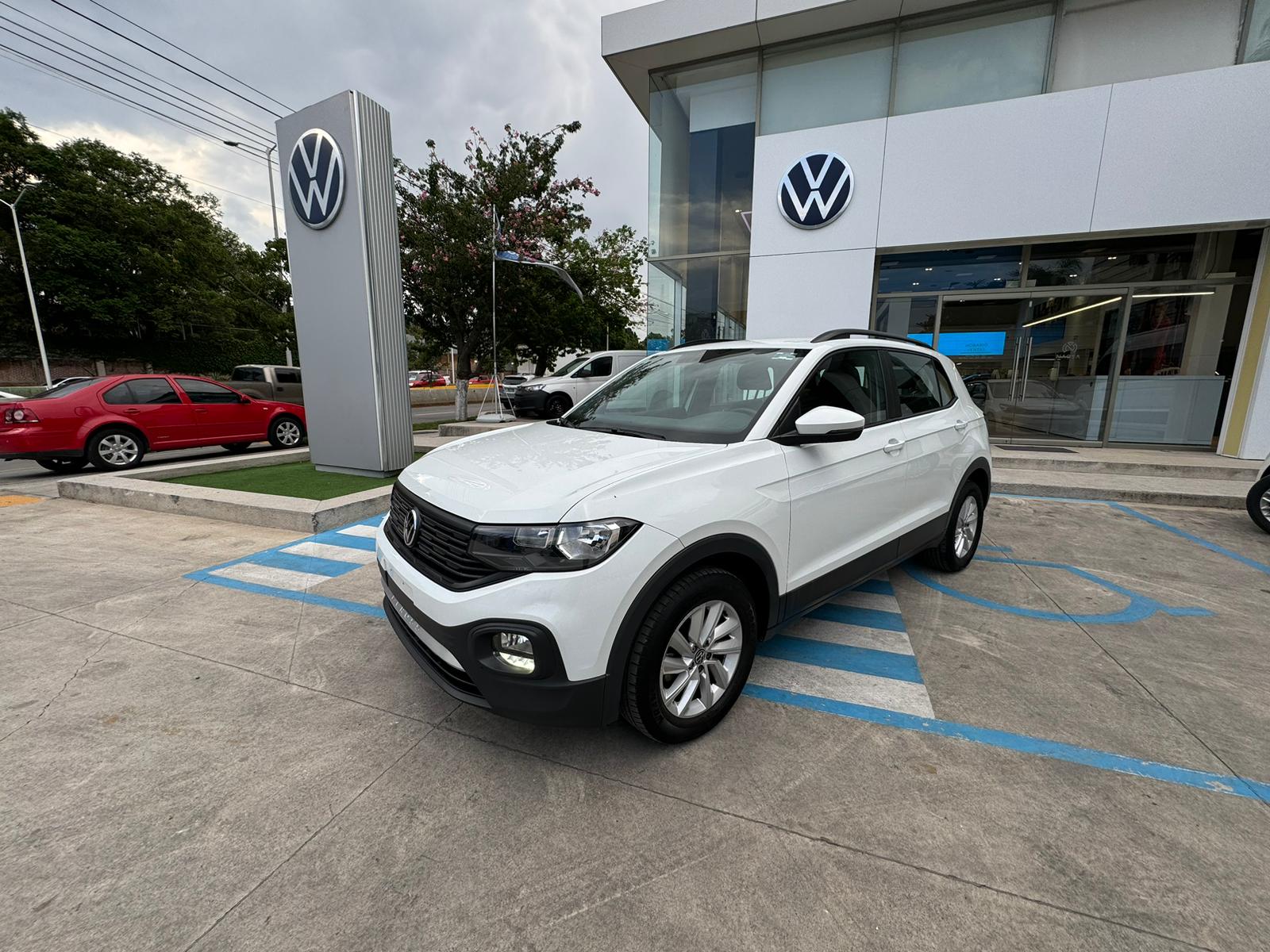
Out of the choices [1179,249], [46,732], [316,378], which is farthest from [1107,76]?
[46,732]

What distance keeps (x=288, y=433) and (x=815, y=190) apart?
35.0 feet

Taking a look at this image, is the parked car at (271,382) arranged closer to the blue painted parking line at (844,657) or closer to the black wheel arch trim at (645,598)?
the blue painted parking line at (844,657)

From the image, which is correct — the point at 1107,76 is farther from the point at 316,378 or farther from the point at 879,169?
the point at 316,378

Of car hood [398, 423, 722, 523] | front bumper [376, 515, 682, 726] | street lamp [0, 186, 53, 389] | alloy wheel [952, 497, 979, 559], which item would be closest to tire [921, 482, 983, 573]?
alloy wheel [952, 497, 979, 559]

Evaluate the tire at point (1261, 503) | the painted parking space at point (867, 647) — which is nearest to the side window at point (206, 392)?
the painted parking space at point (867, 647)

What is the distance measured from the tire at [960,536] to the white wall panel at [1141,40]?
9.60 m

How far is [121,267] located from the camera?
30.8m

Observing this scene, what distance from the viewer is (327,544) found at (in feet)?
16.7

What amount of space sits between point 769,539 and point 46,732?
130 inches

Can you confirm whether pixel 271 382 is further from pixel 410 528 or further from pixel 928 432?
pixel 928 432

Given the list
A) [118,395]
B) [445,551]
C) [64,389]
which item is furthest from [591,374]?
[445,551]

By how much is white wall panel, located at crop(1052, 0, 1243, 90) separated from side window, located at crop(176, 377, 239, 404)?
15149 mm

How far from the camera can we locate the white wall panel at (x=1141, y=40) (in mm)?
8750

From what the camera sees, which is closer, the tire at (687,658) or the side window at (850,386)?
the tire at (687,658)
